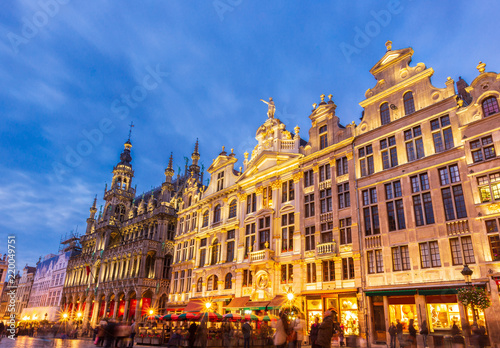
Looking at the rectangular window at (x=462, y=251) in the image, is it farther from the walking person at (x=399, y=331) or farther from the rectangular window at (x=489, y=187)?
the walking person at (x=399, y=331)

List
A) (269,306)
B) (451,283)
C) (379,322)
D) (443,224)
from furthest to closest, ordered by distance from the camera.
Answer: (269,306) < (379,322) < (443,224) < (451,283)

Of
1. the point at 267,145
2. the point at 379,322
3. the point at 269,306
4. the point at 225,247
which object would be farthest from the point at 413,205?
the point at 225,247

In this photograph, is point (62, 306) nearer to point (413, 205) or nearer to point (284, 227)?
point (284, 227)

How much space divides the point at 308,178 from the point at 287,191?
262 cm

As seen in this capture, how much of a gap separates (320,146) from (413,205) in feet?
35.8

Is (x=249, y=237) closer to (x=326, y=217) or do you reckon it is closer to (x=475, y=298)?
(x=326, y=217)

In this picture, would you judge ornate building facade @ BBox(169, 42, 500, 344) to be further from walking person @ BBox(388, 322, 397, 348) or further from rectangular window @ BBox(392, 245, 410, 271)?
walking person @ BBox(388, 322, 397, 348)

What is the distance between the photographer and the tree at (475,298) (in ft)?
64.8

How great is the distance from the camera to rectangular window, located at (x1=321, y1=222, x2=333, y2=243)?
3093 centimetres

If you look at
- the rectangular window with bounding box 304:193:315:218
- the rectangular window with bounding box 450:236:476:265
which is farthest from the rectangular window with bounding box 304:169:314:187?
the rectangular window with bounding box 450:236:476:265

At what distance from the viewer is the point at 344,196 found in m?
30.9

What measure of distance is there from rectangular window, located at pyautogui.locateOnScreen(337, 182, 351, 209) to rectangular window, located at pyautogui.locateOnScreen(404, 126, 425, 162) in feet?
18.4

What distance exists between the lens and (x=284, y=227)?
115 feet

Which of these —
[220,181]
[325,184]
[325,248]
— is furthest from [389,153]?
[220,181]
